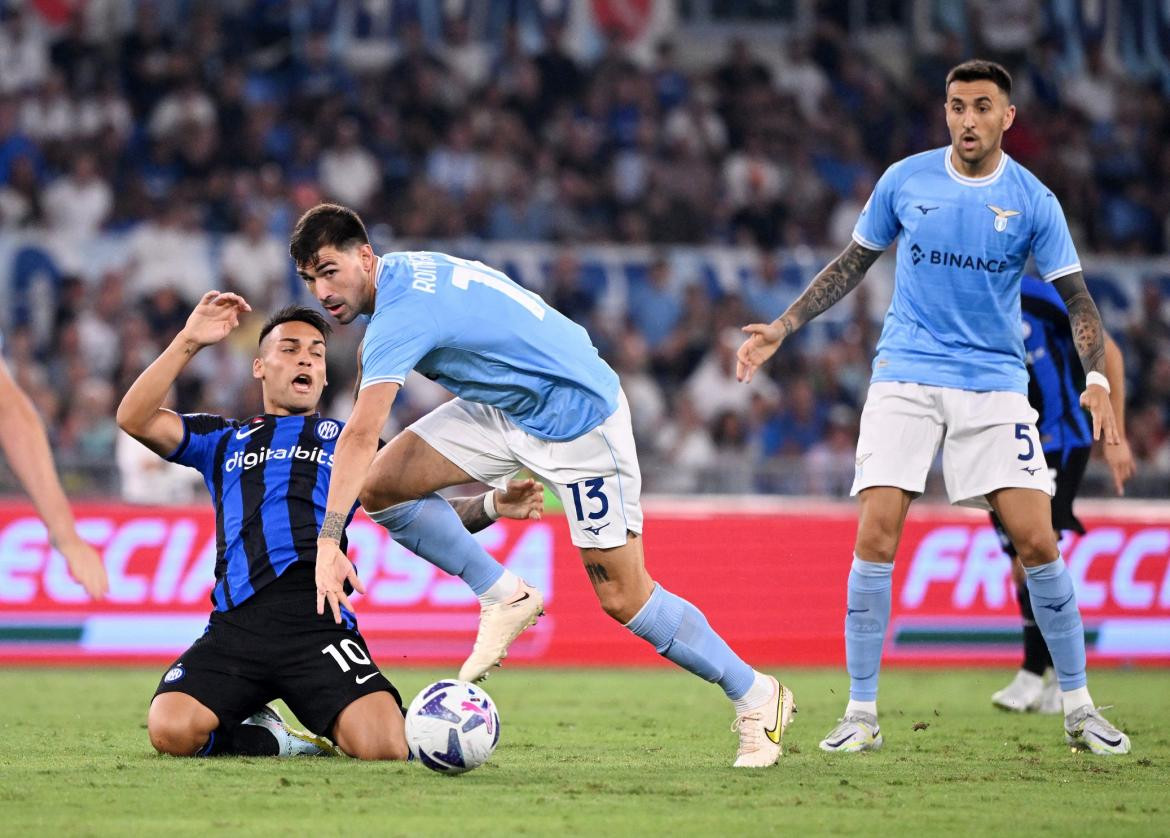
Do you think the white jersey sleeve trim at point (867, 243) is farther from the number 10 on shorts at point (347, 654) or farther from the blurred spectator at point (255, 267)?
the blurred spectator at point (255, 267)

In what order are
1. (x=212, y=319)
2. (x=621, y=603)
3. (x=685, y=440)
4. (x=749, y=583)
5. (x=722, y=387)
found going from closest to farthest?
(x=621, y=603) < (x=212, y=319) < (x=749, y=583) < (x=685, y=440) < (x=722, y=387)

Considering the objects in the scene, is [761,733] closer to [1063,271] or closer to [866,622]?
[866,622]

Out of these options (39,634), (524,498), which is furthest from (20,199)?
(524,498)

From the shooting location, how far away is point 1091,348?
685 centimetres

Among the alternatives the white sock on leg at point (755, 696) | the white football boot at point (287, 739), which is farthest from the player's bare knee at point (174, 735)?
the white sock on leg at point (755, 696)

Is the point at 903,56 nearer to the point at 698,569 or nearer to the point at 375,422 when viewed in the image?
the point at 698,569

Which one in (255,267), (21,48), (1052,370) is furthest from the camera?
(21,48)

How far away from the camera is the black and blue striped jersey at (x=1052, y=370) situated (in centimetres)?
→ 905

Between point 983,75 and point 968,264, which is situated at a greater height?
point 983,75

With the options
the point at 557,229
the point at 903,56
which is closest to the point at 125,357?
the point at 557,229

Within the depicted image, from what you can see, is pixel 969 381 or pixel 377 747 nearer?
pixel 377 747

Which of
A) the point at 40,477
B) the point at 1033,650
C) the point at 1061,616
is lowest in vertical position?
the point at 1033,650

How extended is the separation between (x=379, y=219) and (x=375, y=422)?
456 inches

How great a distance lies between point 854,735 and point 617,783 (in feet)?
4.68
